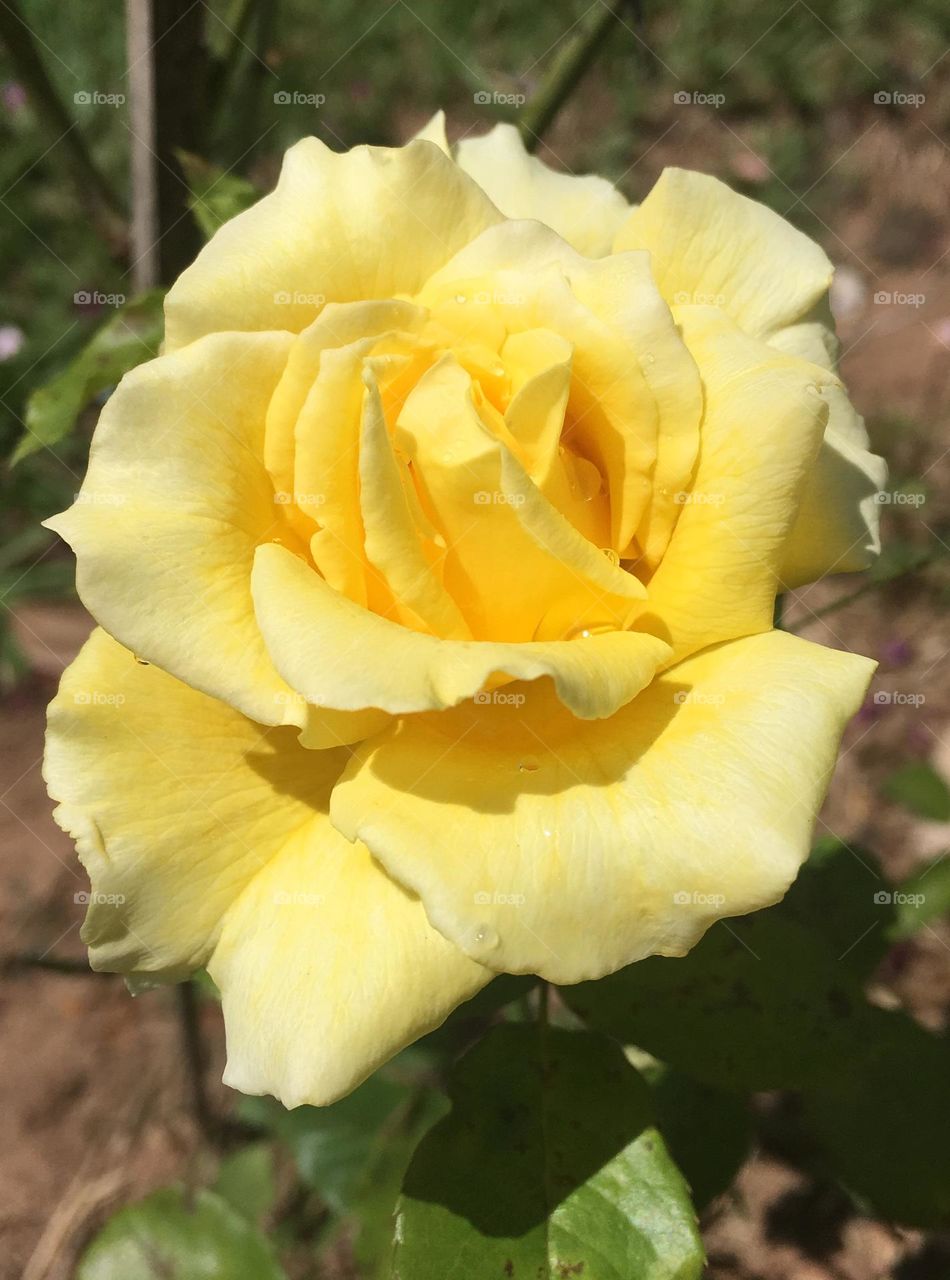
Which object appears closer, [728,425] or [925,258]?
[728,425]

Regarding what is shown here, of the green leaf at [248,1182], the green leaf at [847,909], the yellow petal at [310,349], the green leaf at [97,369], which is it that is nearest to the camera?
the yellow petal at [310,349]

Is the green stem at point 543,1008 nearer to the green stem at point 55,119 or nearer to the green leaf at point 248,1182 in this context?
the green leaf at point 248,1182

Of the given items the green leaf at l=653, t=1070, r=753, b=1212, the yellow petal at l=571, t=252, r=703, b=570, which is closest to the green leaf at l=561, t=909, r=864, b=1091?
the green leaf at l=653, t=1070, r=753, b=1212

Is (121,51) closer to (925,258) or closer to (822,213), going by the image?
(822,213)

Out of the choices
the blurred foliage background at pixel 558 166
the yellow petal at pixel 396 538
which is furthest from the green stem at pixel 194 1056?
the yellow petal at pixel 396 538

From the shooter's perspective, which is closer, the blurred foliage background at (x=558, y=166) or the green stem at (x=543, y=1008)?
the green stem at (x=543, y=1008)

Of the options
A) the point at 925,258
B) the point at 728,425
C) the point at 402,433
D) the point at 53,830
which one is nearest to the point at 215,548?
the point at 402,433
